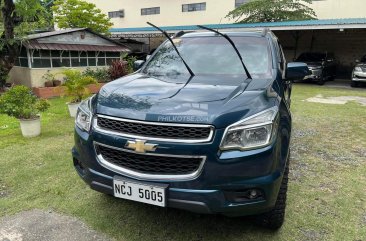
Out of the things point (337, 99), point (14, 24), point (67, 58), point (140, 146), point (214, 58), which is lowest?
point (337, 99)

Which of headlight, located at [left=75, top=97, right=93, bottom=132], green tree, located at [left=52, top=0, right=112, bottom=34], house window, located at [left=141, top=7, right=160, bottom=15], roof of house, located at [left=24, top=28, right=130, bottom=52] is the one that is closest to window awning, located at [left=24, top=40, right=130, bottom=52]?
roof of house, located at [left=24, top=28, right=130, bottom=52]

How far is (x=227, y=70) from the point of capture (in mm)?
3287

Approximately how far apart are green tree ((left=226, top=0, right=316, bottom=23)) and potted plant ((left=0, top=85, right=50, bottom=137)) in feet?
60.3

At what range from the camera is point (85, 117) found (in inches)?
109

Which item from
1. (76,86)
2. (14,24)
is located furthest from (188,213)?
(14,24)

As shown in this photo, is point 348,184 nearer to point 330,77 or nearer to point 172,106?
point 172,106

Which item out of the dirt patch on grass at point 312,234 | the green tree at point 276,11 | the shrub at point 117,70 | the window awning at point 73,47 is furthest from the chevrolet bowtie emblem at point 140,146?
the green tree at point 276,11

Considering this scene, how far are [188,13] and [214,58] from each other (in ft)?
86.2

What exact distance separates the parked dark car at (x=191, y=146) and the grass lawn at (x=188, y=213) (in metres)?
0.44

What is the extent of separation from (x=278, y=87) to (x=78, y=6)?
21.6 metres

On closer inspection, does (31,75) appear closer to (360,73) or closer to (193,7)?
(360,73)

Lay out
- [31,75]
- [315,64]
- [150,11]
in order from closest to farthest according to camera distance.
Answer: [31,75]
[315,64]
[150,11]

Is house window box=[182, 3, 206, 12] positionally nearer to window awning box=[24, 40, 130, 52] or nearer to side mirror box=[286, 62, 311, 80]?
window awning box=[24, 40, 130, 52]

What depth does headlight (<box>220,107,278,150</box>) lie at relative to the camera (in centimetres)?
220
